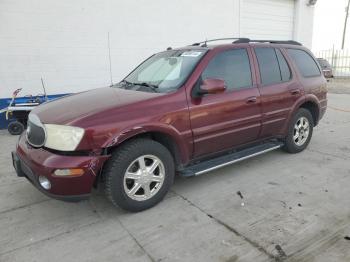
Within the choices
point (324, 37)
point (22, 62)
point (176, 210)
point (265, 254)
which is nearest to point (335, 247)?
point (265, 254)

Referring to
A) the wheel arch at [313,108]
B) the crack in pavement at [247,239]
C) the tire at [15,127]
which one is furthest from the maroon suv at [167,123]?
the tire at [15,127]

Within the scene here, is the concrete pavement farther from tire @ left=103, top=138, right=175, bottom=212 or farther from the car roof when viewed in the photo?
the car roof

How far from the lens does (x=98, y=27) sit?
893cm

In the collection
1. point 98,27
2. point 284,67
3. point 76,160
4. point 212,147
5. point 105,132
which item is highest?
point 98,27

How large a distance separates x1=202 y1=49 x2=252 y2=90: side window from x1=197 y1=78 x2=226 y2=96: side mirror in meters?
0.20

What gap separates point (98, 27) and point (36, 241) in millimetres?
6923

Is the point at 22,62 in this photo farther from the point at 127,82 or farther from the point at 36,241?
the point at 36,241

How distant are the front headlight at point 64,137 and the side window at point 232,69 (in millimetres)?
1646

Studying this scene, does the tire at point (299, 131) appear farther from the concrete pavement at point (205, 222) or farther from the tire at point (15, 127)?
the tire at point (15, 127)

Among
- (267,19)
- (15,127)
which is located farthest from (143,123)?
(267,19)

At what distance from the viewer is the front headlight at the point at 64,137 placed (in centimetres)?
316

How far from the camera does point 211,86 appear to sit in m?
3.78

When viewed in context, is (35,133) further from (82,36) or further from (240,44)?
(82,36)

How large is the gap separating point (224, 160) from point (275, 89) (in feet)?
4.32
